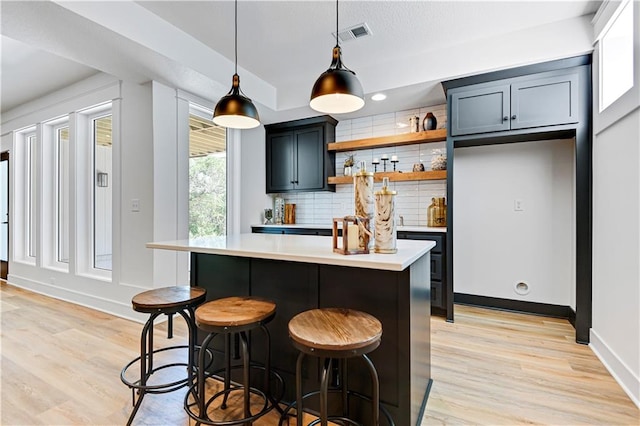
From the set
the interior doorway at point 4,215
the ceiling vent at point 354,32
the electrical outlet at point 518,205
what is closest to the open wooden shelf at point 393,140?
the electrical outlet at point 518,205

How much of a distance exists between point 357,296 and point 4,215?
6.72 m

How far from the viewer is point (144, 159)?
10.7 feet

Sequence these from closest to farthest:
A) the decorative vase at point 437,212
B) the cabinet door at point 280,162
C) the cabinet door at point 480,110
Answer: the cabinet door at point 480,110 → the decorative vase at point 437,212 → the cabinet door at point 280,162

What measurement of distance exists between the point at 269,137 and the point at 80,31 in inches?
104

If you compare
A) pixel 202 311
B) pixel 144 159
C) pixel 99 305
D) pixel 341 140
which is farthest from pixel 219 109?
pixel 99 305

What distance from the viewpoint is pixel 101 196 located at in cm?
397

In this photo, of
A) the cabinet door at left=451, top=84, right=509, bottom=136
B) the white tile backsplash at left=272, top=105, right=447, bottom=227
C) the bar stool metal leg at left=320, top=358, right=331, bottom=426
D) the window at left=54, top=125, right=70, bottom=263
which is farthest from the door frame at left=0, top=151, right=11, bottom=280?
the cabinet door at left=451, top=84, right=509, bottom=136

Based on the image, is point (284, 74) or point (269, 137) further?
point (269, 137)

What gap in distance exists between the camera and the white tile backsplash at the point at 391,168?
393 centimetres

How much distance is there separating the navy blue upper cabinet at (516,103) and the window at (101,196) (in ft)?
13.7

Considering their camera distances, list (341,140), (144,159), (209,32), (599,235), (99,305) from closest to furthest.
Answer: (599,235), (209,32), (144,159), (99,305), (341,140)

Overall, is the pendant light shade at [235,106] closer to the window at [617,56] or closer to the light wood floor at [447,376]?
the light wood floor at [447,376]

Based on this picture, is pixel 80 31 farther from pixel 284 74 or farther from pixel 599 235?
pixel 599 235

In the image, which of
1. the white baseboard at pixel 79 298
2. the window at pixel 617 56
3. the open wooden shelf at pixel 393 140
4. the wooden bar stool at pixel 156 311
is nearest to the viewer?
the wooden bar stool at pixel 156 311
